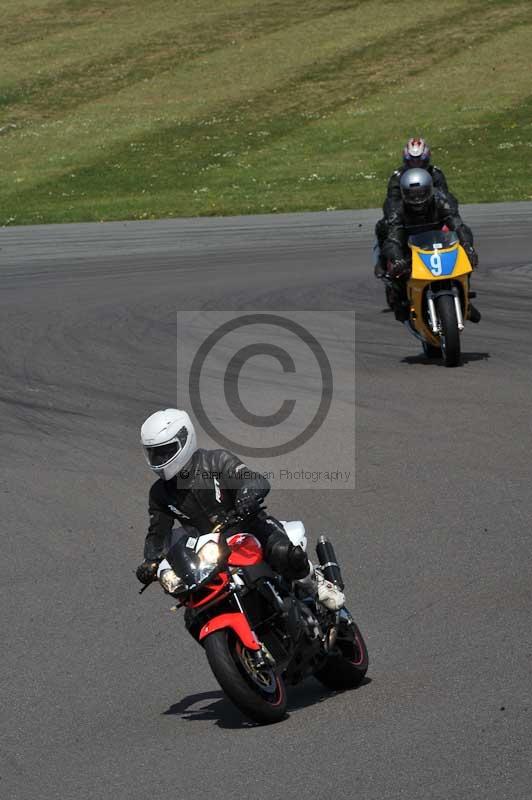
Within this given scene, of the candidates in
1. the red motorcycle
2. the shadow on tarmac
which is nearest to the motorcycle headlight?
the red motorcycle

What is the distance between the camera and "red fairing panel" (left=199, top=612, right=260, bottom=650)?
608cm

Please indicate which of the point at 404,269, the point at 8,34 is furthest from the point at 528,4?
the point at 404,269

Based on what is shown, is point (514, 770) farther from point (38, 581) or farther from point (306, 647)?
point (38, 581)

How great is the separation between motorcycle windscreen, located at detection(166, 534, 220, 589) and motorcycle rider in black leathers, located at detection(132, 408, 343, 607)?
20 centimetres

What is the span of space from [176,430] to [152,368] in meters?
7.32

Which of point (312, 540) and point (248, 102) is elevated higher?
point (312, 540)

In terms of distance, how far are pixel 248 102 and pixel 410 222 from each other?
80.5 ft

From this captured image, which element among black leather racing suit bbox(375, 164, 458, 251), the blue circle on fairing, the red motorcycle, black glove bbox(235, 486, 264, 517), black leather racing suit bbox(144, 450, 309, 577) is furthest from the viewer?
black leather racing suit bbox(375, 164, 458, 251)

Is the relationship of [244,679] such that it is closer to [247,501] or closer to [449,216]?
[247,501]

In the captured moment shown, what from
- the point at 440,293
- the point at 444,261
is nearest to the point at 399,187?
the point at 444,261

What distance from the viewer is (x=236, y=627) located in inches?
240

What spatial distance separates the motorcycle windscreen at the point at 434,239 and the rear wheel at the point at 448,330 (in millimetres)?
620

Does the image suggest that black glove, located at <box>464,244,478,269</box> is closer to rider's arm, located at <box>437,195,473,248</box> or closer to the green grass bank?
rider's arm, located at <box>437,195,473,248</box>

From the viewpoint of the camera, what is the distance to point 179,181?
29281mm
